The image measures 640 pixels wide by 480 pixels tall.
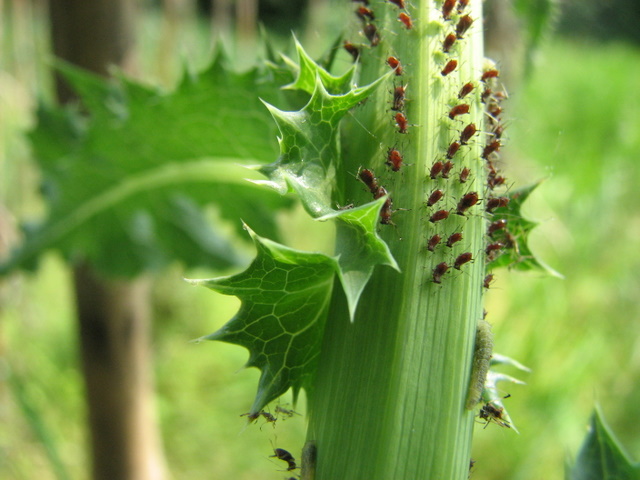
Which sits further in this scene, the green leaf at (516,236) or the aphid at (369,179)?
the green leaf at (516,236)

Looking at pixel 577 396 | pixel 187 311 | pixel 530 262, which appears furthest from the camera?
pixel 187 311

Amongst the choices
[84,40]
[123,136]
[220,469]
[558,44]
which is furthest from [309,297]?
[558,44]

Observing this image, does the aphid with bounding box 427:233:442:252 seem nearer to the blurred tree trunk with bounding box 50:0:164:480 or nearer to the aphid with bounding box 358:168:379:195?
the aphid with bounding box 358:168:379:195

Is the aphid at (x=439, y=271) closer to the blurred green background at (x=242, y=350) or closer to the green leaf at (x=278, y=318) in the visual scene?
the green leaf at (x=278, y=318)

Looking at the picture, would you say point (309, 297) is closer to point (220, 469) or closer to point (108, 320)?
point (108, 320)

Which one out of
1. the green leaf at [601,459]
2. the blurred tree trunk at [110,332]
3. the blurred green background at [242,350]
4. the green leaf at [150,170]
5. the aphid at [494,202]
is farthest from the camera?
the blurred green background at [242,350]

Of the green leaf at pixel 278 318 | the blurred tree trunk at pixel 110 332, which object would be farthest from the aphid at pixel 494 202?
the blurred tree trunk at pixel 110 332
